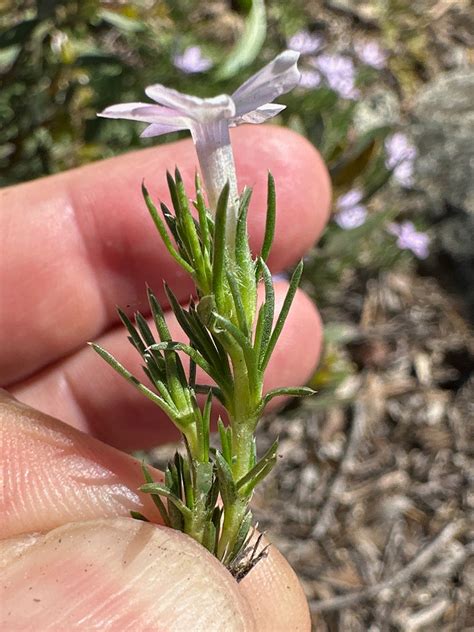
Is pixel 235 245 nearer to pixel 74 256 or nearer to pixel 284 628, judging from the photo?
pixel 284 628

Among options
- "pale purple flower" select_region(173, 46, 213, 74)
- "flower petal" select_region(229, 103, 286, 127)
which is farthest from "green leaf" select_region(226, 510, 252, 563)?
"pale purple flower" select_region(173, 46, 213, 74)

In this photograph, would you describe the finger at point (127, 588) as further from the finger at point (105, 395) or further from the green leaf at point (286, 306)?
the finger at point (105, 395)

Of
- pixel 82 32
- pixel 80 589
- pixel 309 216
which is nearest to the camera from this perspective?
Result: pixel 80 589

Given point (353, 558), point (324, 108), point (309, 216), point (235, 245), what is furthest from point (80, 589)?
point (324, 108)

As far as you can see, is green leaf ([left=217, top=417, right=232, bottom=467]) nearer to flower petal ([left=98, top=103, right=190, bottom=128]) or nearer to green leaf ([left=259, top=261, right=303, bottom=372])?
green leaf ([left=259, top=261, right=303, bottom=372])

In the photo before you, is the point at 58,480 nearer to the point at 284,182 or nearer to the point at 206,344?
the point at 206,344

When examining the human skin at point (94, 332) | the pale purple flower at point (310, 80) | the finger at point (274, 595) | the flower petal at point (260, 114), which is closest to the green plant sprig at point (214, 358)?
the flower petal at point (260, 114)
